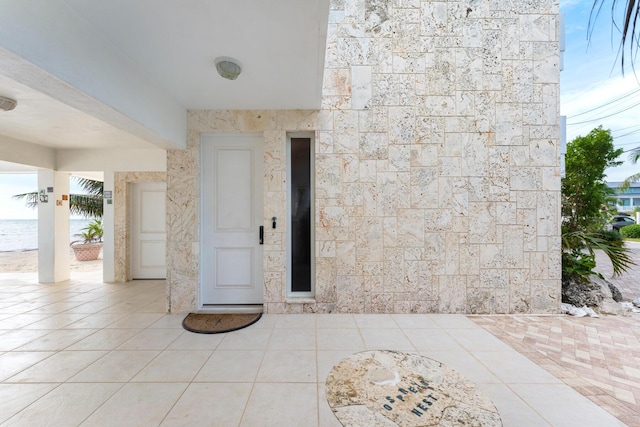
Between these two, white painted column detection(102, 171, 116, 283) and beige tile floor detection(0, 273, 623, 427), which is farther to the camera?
white painted column detection(102, 171, 116, 283)

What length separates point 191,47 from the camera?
206 cm

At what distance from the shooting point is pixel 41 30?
147 centimetres

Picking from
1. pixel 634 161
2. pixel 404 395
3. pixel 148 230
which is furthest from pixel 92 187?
pixel 634 161

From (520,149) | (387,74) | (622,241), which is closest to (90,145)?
(387,74)

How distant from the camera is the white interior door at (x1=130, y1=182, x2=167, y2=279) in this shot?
5.19 m

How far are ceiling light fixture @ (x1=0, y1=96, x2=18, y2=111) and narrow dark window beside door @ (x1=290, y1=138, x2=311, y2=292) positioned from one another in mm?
2867

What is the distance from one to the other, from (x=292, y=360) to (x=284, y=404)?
502mm

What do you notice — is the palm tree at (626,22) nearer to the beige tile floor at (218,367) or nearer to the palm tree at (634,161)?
the beige tile floor at (218,367)

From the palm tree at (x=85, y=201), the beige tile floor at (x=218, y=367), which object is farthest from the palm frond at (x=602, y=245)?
the palm tree at (x=85, y=201)

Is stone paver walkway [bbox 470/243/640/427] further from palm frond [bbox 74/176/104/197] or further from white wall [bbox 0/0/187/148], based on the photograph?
palm frond [bbox 74/176/104/197]

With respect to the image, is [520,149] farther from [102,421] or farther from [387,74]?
[102,421]

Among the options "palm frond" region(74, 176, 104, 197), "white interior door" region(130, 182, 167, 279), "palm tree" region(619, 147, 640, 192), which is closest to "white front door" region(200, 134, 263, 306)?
"white interior door" region(130, 182, 167, 279)

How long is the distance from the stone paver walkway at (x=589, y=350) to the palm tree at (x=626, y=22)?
2236mm

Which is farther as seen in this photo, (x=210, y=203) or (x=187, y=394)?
(x=210, y=203)
